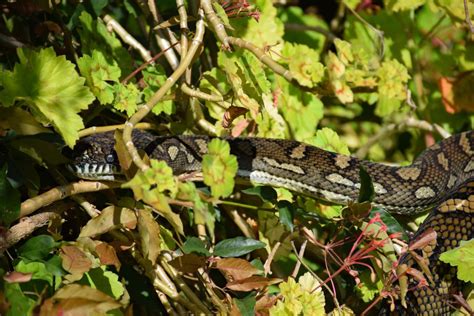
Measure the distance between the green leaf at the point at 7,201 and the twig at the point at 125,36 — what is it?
125 cm

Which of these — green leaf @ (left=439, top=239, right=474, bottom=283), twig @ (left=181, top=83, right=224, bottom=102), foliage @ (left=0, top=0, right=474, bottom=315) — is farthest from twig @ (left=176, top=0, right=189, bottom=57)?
green leaf @ (left=439, top=239, right=474, bottom=283)

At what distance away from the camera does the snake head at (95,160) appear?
314 cm

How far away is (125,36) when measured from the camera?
3.61 metres

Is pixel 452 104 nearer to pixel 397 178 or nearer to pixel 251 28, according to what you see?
pixel 397 178

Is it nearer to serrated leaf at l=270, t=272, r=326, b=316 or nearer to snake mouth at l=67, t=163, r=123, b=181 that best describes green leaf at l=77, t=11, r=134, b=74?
snake mouth at l=67, t=163, r=123, b=181

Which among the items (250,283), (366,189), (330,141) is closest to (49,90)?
(250,283)

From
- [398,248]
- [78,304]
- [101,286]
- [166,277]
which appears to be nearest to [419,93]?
[398,248]

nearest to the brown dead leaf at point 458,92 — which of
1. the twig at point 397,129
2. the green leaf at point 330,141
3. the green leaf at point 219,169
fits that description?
the twig at point 397,129

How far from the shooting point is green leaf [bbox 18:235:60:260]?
8.14 ft

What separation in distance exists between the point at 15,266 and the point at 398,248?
5.22ft

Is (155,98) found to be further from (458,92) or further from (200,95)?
(458,92)

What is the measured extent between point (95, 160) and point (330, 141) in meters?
1.18

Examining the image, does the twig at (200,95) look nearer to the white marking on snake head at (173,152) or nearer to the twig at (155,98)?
the twig at (155,98)

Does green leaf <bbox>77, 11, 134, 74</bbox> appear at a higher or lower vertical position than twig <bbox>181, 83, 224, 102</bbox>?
higher
